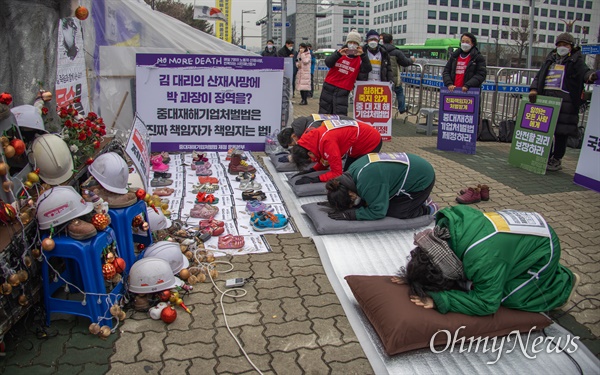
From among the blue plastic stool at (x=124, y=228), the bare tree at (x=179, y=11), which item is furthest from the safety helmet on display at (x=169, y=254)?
the bare tree at (x=179, y=11)

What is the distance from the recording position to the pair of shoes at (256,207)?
517 cm

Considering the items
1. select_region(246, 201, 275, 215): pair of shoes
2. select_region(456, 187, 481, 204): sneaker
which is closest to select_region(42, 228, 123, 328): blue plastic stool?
select_region(246, 201, 275, 215): pair of shoes

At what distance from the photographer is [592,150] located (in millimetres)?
6148

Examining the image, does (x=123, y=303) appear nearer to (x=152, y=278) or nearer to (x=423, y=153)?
(x=152, y=278)

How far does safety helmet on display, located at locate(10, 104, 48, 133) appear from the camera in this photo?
3449 millimetres

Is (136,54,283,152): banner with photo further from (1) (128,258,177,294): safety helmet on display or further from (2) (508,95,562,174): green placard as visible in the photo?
(1) (128,258,177,294): safety helmet on display

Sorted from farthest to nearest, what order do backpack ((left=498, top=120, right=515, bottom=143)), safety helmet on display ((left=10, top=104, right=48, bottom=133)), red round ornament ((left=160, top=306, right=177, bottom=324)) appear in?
backpack ((left=498, top=120, right=515, bottom=143))
safety helmet on display ((left=10, top=104, right=48, bottom=133))
red round ornament ((left=160, top=306, right=177, bottom=324))

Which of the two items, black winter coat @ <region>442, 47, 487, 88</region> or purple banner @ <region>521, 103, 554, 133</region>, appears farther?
black winter coat @ <region>442, 47, 487, 88</region>

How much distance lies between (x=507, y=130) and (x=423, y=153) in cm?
222

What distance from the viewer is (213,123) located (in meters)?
7.73

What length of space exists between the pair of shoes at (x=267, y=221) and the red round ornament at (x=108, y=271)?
1.88 metres

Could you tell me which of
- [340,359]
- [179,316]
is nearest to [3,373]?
[179,316]

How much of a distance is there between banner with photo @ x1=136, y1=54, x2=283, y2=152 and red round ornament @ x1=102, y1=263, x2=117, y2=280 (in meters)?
4.84

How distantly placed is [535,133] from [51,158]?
6298 mm
